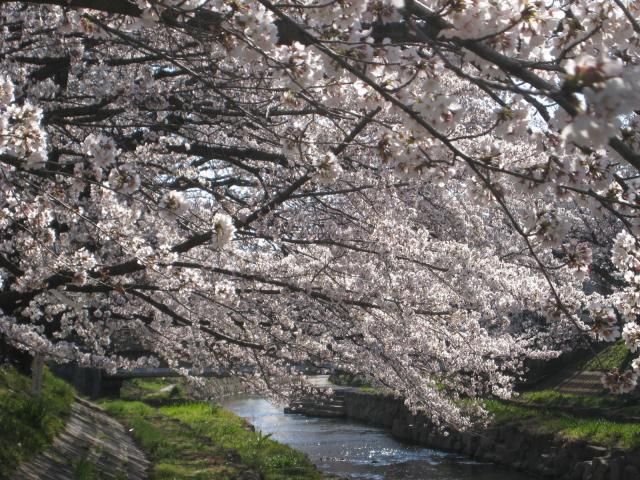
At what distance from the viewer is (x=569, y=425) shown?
59.8ft

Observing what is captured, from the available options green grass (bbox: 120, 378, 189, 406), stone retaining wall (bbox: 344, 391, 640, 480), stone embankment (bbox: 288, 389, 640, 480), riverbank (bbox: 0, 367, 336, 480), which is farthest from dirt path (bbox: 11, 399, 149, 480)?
green grass (bbox: 120, 378, 189, 406)

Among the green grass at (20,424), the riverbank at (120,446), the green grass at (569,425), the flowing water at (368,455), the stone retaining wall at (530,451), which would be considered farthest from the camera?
the flowing water at (368,455)

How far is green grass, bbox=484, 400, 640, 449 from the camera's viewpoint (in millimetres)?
15617

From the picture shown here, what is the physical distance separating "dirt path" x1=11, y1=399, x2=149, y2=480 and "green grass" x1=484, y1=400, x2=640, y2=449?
9764 millimetres

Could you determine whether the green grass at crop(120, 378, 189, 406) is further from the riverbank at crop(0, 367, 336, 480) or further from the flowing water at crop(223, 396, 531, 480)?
the riverbank at crop(0, 367, 336, 480)

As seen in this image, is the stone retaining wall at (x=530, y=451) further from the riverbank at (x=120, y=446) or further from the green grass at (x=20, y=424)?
the green grass at (x=20, y=424)

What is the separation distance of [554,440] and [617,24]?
16.5m

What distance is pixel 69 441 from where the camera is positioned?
1034 centimetres

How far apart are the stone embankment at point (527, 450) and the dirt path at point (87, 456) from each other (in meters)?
5.55

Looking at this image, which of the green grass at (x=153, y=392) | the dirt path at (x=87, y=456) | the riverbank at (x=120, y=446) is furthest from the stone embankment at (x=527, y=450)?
the green grass at (x=153, y=392)

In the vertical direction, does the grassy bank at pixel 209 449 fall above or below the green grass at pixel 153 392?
below

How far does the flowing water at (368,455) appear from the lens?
18328mm

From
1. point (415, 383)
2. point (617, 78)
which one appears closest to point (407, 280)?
point (415, 383)

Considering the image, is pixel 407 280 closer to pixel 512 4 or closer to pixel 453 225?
pixel 453 225
